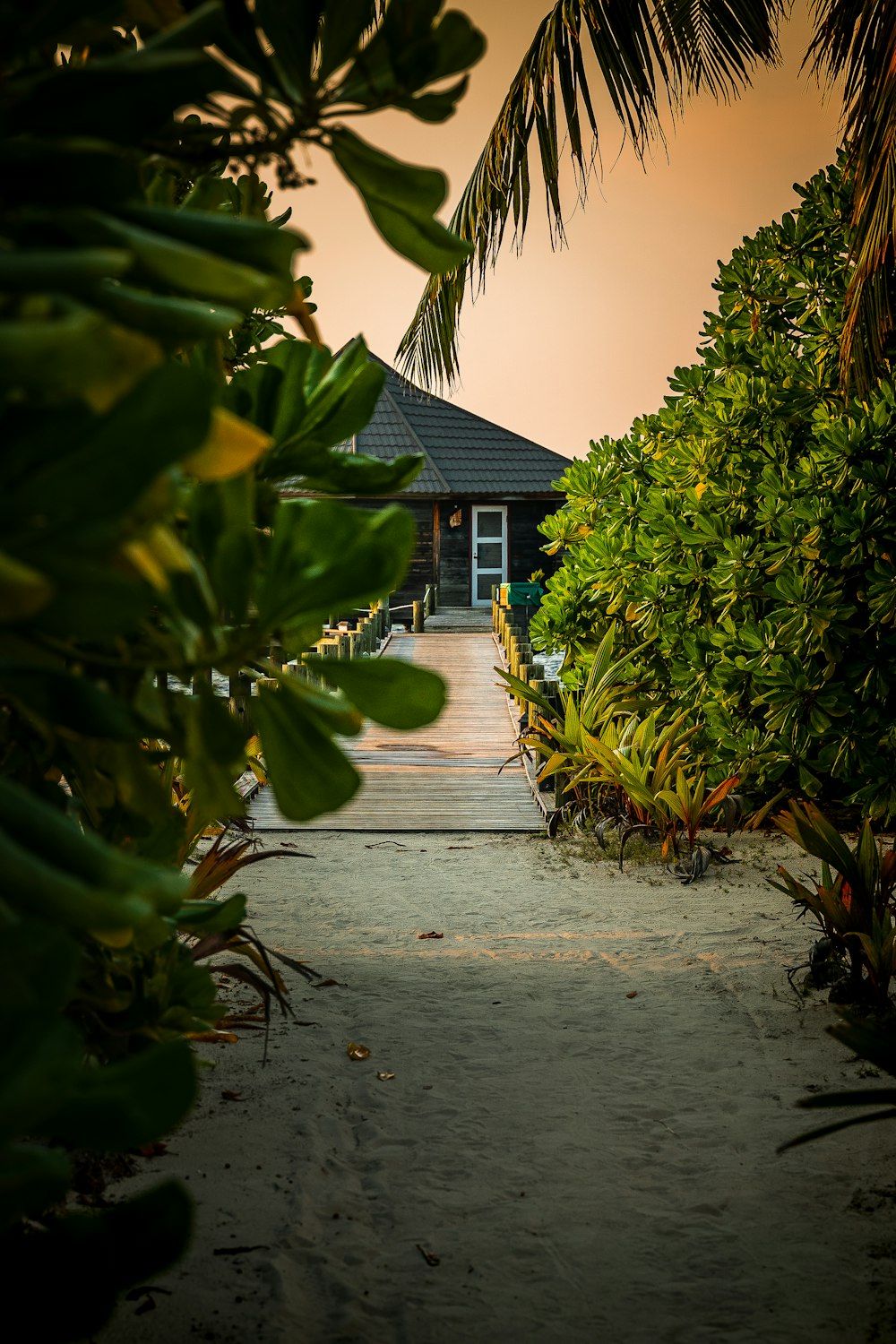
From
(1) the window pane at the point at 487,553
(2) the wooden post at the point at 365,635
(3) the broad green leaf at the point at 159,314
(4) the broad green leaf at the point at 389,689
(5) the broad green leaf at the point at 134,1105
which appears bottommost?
(2) the wooden post at the point at 365,635

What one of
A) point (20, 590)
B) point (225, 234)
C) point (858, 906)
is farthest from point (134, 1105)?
point (858, 906)

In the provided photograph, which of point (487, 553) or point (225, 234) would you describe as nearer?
point (225, 234)

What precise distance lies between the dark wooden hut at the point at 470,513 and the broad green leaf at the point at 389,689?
2038cm

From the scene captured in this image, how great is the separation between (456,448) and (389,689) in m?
22.1

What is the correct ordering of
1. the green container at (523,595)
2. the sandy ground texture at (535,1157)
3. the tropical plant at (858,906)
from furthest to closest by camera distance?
1. the green container at (523,595)
2. the tropical plant at (858,906)
3. the sandy ground texture at (535,1157)

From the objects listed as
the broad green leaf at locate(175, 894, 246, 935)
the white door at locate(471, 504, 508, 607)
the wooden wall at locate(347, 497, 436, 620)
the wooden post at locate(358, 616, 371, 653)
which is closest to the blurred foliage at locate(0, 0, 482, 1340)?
the broad green leaf at locate(175, 894, 246, 935)

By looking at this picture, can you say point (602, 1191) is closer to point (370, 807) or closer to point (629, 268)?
point (370, 807)

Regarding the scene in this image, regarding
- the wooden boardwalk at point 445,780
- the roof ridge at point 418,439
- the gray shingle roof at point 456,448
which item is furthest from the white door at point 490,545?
the wooden boardwalk at point 445,780

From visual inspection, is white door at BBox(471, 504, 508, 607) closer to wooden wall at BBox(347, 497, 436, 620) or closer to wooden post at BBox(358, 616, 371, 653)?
wooden wall at BBox(347, 497, 436, 620)

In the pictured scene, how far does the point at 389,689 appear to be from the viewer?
91cm

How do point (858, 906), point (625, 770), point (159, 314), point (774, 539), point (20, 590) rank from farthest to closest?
point (625, 770) < point (774, 539) < point (858, 906) < point (159, 314) < point (20, 590)

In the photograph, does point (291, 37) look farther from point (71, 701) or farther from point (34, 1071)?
point (34, 1071)

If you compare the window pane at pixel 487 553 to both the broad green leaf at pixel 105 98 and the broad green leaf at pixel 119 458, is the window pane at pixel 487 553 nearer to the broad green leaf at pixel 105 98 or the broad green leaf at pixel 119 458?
the broad green leaf at pixel 105 98

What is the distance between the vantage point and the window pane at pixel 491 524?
2194cm
